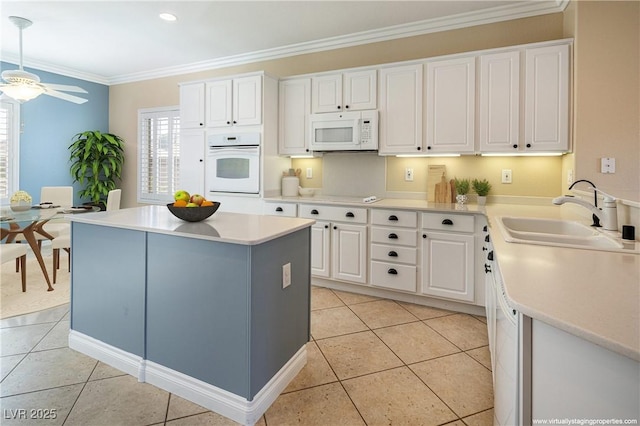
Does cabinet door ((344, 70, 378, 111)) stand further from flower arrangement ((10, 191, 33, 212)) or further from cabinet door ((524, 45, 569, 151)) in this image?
flower arrangement ((10, 191, 33, 212))

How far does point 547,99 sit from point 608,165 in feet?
2.34

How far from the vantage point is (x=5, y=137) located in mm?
4742

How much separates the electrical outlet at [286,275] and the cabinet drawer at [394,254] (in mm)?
1540

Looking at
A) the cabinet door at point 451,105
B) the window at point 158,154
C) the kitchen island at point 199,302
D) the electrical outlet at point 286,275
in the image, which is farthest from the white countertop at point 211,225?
the window at point 158,154

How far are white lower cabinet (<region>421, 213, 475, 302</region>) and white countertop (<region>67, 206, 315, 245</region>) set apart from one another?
140 cm

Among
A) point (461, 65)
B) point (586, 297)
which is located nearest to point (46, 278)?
point (586, 297)

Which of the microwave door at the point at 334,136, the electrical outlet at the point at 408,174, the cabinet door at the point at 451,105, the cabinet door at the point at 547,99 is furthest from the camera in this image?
the electrical outlet at the point at 408,174

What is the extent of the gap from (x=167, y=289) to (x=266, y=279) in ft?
1.92

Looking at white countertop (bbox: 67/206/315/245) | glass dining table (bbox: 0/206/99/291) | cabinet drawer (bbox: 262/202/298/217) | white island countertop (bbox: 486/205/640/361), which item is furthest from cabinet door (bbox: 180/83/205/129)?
white island countertop (bbox: 486/205/640/361)

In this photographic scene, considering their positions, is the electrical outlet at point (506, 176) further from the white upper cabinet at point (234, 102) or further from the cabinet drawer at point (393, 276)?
the white upper cabinet at point (234, 102)

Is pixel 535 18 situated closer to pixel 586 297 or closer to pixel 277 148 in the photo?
pixel 277 148

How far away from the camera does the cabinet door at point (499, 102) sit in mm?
2934

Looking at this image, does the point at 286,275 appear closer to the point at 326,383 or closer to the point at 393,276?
the point at 326,383

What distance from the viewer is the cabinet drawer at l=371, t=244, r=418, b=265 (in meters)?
3.15
